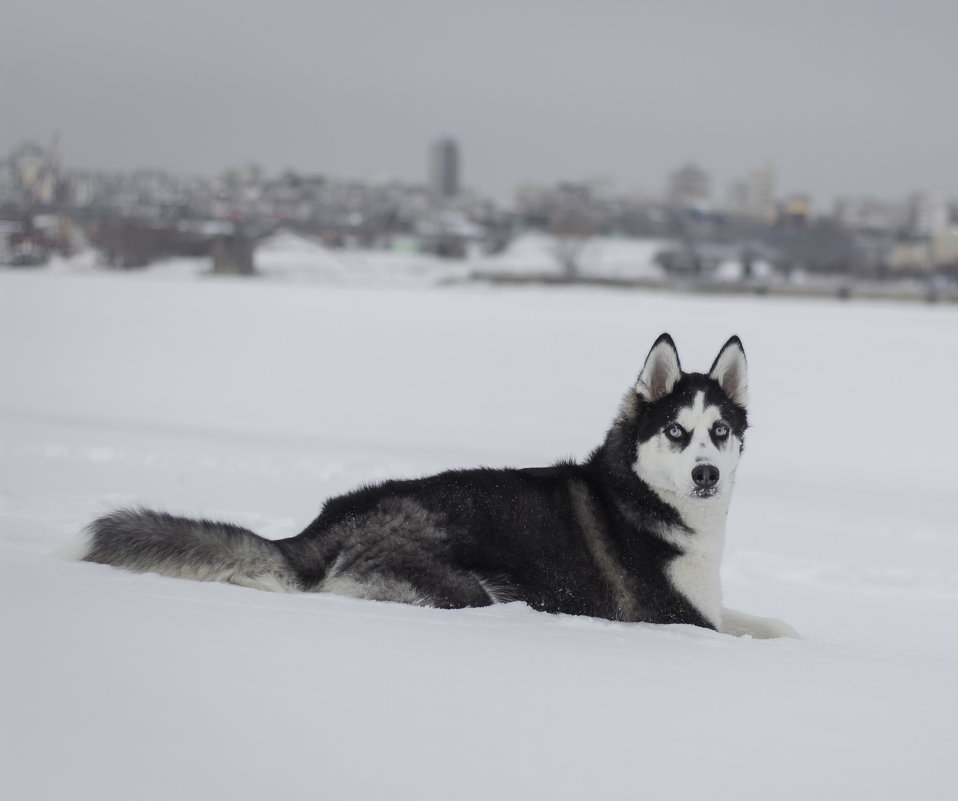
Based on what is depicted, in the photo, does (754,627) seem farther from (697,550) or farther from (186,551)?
(186,551)

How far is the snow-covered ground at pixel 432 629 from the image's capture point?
9.43ft

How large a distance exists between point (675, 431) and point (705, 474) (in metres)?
0.31

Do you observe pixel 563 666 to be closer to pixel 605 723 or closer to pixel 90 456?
pixel 605 723

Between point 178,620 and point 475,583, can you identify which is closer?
point 178,620

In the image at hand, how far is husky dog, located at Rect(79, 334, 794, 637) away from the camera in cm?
473

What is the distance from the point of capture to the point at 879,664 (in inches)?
180

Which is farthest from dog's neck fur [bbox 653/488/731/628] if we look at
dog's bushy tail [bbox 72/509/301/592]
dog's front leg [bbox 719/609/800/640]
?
dog's bushy tail [bbox 72/509/301/592]

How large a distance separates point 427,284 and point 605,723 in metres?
49.1

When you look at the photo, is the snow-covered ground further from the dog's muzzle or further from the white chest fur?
the dog's muzzle

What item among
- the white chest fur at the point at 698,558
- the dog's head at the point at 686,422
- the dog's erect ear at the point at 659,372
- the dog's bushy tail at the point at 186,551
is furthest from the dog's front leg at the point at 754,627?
the dog's bushy tail at the point at 186,551

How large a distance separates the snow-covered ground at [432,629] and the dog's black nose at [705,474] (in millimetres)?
735

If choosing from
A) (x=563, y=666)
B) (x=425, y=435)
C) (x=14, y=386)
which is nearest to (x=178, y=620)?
(x=563, y=666)

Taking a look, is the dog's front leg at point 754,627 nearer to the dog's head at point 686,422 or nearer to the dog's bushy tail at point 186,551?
the dog's head at point 686,422

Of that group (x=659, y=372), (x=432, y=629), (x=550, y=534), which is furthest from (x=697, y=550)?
(x=432, y=629)
